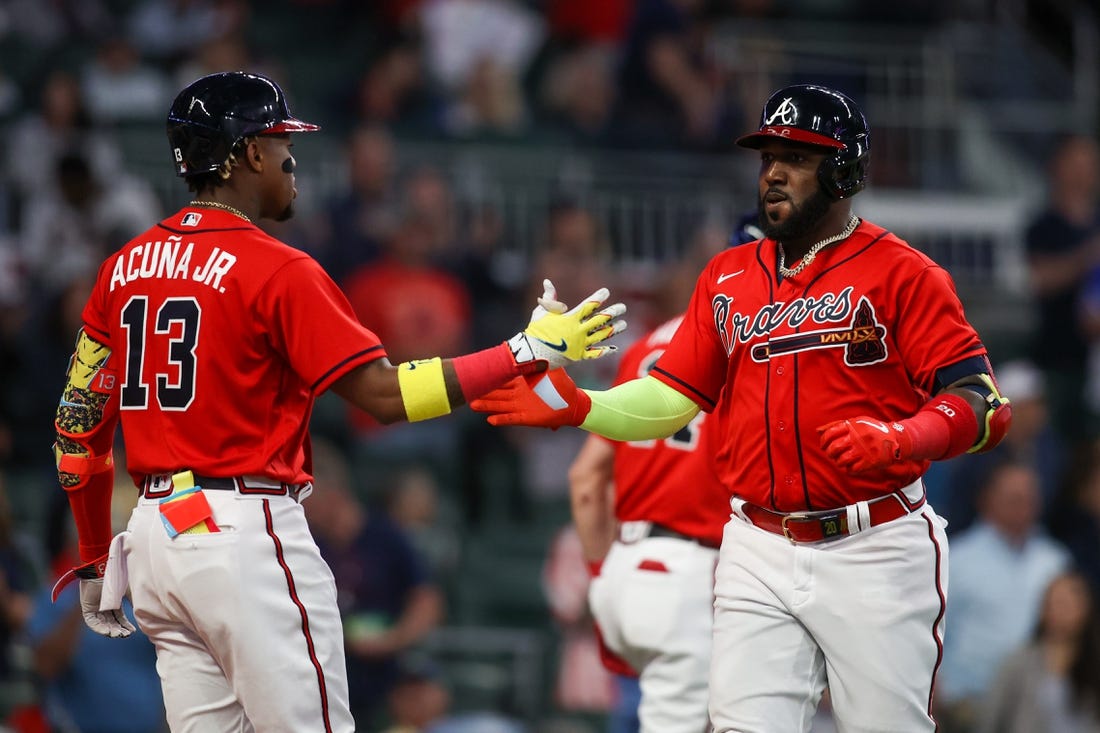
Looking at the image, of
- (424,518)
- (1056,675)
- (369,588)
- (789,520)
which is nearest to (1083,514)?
(1056,675)

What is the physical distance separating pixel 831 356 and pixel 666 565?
1529 mm

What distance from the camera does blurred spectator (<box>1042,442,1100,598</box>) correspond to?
964 cm

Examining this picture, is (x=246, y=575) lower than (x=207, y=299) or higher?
lower

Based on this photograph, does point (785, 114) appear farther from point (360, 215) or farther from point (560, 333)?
point (360, 215)

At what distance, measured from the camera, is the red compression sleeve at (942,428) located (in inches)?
171

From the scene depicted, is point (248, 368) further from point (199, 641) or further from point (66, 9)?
point (66, 9)

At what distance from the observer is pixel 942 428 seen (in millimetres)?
4359

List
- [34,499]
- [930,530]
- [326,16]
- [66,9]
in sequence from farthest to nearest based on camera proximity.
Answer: [326,16]
[66,9]
[34,499]
[930,530]

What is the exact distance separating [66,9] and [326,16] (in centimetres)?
209

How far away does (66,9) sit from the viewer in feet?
39.1

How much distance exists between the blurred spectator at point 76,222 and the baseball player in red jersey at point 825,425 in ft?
17.7

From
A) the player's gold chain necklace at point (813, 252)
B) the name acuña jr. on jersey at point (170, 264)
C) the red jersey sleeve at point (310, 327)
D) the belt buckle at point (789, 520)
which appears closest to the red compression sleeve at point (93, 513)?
the name acuña jr. on jersey at point (170, 264)

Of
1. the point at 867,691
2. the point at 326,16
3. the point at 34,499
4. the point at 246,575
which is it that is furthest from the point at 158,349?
the point at 326,16

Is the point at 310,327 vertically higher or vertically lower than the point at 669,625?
higher
